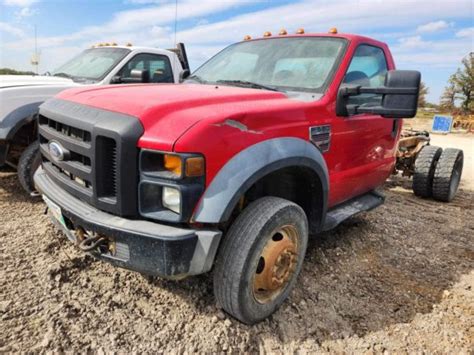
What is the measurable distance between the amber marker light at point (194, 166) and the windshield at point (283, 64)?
1.37 metres

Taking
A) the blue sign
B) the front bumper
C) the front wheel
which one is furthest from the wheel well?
the blue sign

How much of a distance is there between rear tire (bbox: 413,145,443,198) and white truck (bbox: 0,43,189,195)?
378 centimetres

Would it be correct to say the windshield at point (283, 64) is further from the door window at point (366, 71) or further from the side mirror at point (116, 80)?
the side mirror at point (116, 80)

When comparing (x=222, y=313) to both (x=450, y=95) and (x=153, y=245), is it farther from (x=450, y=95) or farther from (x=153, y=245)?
(x=450, y=95)

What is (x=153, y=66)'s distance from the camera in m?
5.94

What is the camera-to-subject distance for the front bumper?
1.95 m

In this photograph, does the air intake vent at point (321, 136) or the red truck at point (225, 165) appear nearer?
the red truck at point (225, 165)

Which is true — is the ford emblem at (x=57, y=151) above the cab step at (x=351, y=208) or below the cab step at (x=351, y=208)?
above

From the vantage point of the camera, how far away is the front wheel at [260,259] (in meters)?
2.21

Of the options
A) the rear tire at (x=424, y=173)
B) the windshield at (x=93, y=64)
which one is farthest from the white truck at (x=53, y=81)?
the rear tire at (x=424, y=173)

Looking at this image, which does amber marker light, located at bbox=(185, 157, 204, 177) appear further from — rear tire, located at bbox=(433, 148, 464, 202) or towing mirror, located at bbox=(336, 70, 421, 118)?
rear tire, located at bbox=(433, 148, 464, 202)

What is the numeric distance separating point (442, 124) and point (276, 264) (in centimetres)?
2061

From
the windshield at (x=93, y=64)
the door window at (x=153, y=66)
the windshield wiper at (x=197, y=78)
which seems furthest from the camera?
the door window at (x=153, y=66)

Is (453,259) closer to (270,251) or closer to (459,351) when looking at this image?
(459,351)
